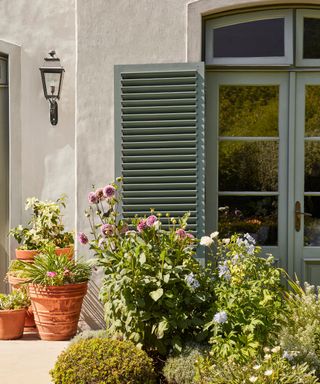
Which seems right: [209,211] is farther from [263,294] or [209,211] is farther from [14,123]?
[14,123]

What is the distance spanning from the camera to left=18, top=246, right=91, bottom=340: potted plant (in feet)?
21.8

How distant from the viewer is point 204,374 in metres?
4.79

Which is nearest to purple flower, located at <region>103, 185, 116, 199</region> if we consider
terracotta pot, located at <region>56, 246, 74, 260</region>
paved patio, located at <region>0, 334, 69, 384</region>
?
terracotta pot, located at <region>56, 246, 74, 260</region>

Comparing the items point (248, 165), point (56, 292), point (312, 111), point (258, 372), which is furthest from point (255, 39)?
point (258, 372)

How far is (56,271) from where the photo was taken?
264 inches

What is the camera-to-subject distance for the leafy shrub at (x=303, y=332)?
16.5 ft

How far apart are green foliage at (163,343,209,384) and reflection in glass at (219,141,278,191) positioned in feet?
6.54

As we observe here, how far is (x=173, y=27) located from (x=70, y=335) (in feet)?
9.50

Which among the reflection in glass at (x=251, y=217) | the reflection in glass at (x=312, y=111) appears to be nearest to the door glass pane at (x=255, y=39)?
the reflection in glass at (x=312, y=111)

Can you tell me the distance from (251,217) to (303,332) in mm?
1702

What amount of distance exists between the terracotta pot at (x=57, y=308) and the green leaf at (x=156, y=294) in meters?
1.56

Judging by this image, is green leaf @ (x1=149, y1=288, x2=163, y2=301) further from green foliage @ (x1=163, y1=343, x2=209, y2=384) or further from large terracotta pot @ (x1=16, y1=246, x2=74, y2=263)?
large terracotta pot @ (x1=16, y1=246, x2=74, y2=263)

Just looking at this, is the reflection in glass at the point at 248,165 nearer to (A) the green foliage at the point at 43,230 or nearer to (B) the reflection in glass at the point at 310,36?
(B) the reflection in glass at the point at 310,36

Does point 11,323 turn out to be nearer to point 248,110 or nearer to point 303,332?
point 303,332
